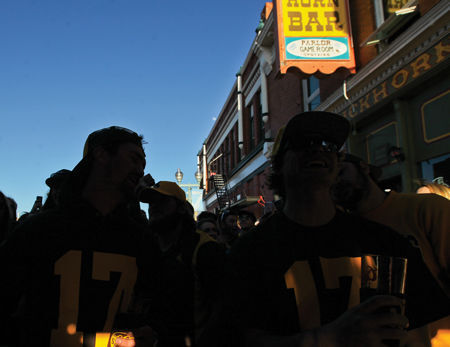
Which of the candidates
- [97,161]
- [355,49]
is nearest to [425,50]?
[355,49]

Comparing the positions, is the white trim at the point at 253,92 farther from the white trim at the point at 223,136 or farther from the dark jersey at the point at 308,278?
the dark jersey at the point at 308,278

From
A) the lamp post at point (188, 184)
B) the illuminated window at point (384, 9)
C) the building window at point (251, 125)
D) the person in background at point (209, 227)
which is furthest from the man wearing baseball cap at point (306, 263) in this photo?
the lamp post at point (188, 184)

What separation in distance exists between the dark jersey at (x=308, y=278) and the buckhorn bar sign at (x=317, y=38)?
7310 millimetres

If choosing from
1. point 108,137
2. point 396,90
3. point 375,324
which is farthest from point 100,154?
point 396,90

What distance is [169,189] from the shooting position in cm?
360

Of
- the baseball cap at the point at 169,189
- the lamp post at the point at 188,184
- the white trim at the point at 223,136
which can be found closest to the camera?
the baseball cap at the point at 169,189

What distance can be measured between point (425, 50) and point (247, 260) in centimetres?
682

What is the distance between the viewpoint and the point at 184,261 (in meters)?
2.90

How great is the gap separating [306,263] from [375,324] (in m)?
0.37

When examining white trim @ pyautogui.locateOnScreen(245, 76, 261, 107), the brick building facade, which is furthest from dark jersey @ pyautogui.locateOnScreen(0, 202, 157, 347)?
white trim @ pyautogui.locateOnScreen(245, 76, 261, 107)

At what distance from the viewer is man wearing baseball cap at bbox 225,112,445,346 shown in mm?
1317

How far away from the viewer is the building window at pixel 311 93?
11.8 metres

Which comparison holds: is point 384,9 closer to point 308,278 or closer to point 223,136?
point 308,278

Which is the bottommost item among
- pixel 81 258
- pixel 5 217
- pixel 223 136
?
pixel 81 258
